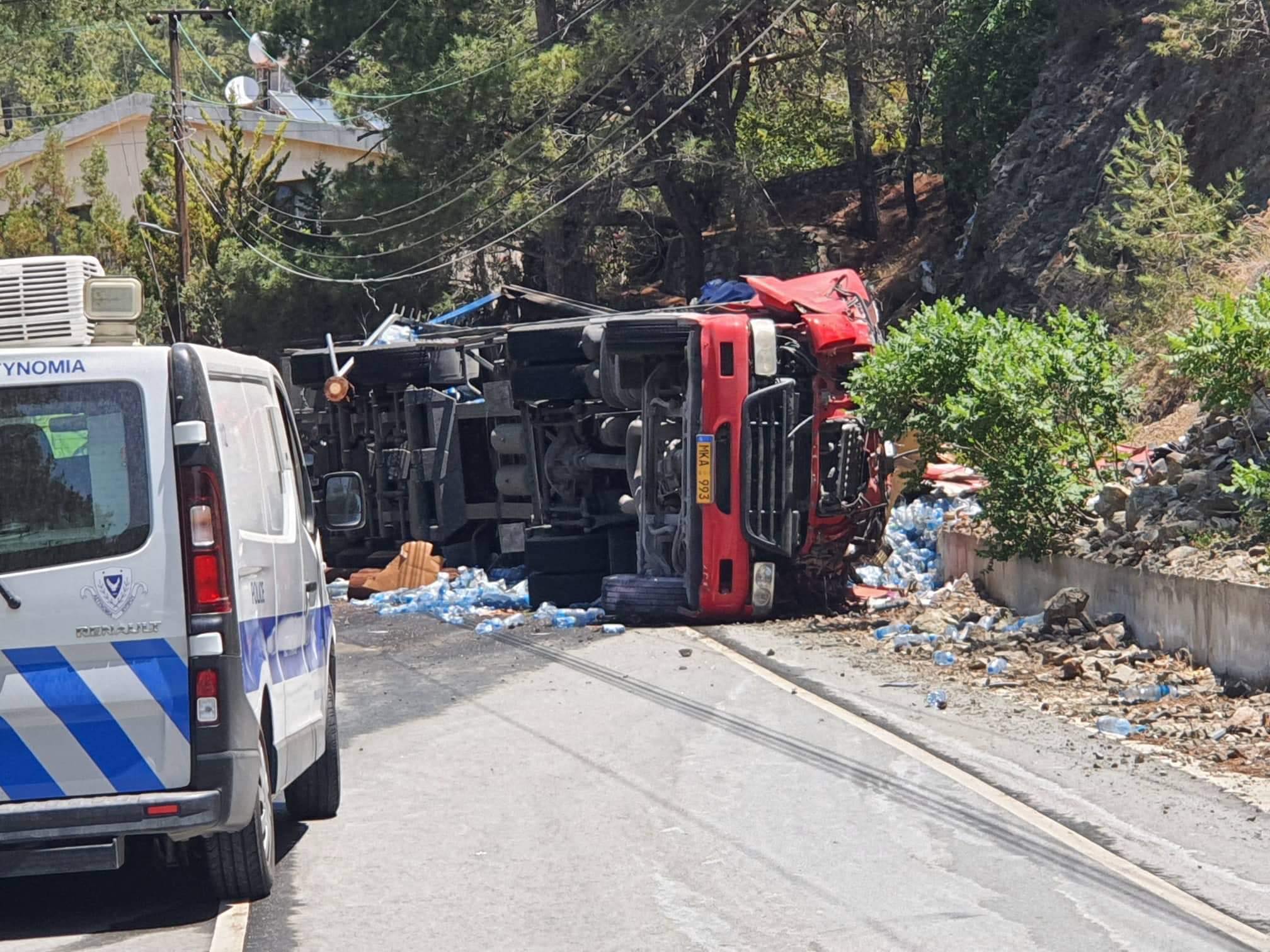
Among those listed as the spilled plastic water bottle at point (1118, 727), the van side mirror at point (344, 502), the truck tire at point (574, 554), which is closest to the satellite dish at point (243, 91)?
the truck tire at point (574, 554)

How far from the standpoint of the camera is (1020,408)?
12.7 meters

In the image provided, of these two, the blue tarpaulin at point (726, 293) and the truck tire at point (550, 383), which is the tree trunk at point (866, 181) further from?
the truck tire at point (550, 383)

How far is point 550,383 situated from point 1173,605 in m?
6.96

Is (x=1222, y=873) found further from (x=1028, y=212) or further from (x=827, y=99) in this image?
(x=827, y=99)

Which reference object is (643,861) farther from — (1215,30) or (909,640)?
(1215,30)

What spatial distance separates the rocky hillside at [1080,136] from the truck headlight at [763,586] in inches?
471

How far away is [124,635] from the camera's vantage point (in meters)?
5.52

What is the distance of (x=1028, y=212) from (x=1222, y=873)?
23683mm

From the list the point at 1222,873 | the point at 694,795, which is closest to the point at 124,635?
the point at 694,795

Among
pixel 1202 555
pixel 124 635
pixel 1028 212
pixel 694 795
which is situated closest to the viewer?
pixel 124 635

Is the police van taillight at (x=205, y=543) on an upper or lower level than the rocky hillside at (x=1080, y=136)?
lower

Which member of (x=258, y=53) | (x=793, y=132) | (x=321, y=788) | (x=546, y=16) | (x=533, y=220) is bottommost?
(x=321, y=788)

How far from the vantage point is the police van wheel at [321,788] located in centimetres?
750

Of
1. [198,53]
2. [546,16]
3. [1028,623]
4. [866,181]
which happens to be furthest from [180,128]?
[1028,623]
